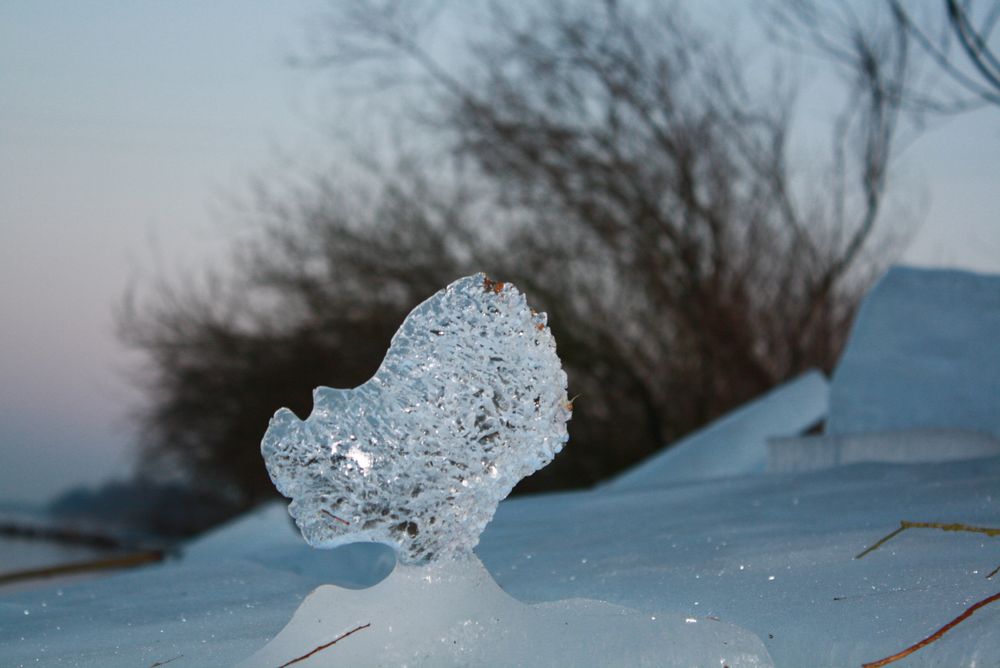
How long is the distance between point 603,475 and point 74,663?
5534mm

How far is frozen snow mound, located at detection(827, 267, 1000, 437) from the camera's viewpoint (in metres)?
2.18

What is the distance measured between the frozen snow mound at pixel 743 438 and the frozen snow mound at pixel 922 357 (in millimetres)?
243

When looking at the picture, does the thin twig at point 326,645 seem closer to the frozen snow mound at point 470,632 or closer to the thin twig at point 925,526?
the frozen snow mound at point 470,632

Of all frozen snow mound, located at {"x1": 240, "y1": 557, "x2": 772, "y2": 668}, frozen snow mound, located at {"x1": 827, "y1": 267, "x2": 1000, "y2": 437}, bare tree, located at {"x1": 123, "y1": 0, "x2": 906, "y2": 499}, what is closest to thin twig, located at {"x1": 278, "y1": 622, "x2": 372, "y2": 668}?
frozen snow mound, located at {"x1": 240, "y1": 557, "x2": 772, "y2": 668}

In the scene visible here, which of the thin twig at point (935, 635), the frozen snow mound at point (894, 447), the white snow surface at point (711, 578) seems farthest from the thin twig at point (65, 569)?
the thin twig at point (935, 635)

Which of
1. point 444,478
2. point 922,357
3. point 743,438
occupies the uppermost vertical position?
point 444,478

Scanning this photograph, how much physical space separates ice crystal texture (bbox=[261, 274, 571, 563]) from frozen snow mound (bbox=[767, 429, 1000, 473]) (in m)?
1.16

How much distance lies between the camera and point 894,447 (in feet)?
6.14

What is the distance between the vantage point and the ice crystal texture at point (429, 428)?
78cm

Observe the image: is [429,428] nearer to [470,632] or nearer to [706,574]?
[470,632]

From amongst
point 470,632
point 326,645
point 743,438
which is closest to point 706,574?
point 470,632

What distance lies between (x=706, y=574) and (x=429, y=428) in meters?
0.36

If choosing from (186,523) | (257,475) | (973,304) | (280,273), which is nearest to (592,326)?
(280,273)

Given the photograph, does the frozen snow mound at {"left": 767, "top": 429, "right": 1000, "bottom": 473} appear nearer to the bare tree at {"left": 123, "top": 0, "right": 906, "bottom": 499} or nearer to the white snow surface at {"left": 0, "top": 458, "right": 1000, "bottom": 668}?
the white snow surface at {"left": 0, "top": 458, "right": 1000, "bottom": 668}
